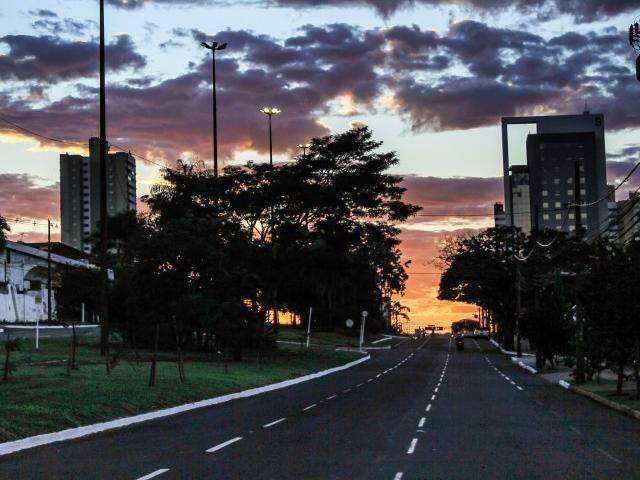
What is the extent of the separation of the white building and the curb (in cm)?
4700

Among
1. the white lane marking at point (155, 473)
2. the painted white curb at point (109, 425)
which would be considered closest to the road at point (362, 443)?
the white lane marking at point (155, 473)

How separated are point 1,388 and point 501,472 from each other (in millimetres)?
15299

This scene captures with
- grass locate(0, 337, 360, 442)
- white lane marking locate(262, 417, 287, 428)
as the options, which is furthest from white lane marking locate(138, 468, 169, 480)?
white lane marking locate(262, 417, 287, 428)

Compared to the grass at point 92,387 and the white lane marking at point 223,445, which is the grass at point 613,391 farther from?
the white lane marking at point 223,445

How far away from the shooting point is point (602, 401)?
31359 millimetres

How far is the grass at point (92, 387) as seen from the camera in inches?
788

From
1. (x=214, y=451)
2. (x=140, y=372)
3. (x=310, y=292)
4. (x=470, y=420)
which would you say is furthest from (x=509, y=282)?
(x=214, y=451)

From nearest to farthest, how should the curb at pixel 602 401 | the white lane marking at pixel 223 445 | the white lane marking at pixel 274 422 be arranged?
1. the white lane marking at pixel 223 445
2. the white lane marking at pixel 274 422
3. the curb at pixel 602 401

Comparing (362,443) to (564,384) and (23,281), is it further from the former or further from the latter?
(23,281)

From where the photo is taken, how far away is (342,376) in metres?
48.3

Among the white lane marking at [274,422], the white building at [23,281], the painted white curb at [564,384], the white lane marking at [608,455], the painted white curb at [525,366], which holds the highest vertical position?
the white building at [23,281]

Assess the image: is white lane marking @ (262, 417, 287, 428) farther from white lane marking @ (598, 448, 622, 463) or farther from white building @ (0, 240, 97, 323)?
white building @ (0, 240, 97, 323)

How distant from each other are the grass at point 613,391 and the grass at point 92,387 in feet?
42.4

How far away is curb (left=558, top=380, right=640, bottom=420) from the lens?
85.0 ft
